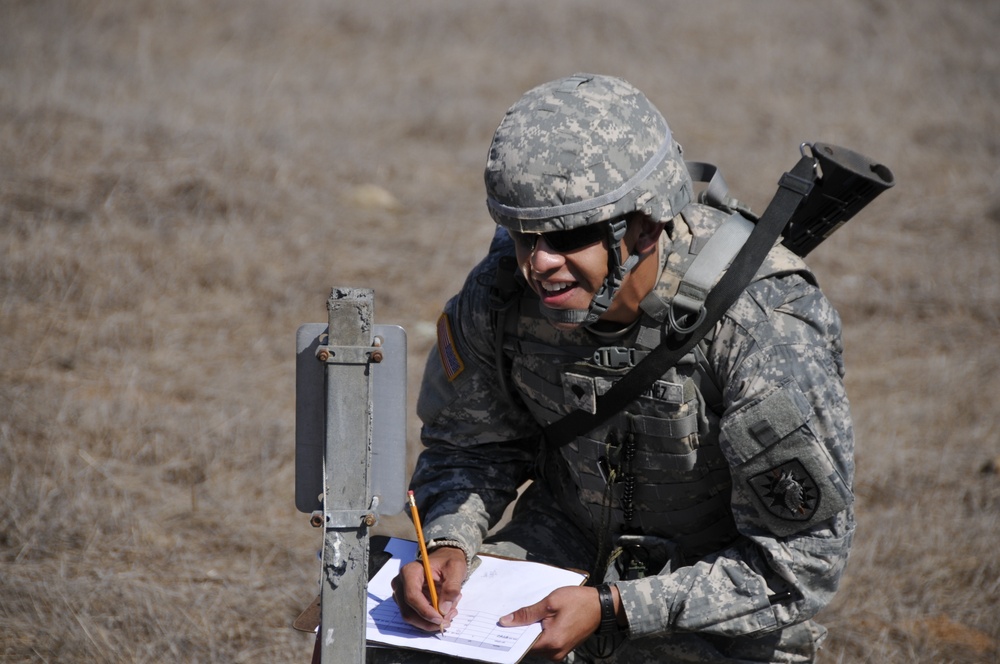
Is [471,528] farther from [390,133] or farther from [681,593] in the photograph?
[390,133]

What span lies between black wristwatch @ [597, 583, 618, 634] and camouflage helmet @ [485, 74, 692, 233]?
3.01 ft

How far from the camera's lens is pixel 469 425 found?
2973mm

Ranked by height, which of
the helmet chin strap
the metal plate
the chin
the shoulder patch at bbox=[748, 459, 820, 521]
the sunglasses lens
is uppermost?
the sunglasses lens

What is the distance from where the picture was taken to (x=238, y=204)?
7258mm

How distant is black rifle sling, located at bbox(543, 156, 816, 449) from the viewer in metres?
2.44

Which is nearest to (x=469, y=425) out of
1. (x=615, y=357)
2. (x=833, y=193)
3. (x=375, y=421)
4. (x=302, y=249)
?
(x=615, y=357)

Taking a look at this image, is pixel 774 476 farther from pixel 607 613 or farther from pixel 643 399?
pixel 607 613

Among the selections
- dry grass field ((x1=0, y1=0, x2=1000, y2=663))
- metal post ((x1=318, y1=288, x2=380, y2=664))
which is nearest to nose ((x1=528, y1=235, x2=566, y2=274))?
metal post ((x1=318, y1=288, x2=380, y2=664))

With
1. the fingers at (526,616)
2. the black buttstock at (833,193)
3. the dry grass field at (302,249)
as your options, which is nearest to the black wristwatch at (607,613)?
the fingers at (526,616)

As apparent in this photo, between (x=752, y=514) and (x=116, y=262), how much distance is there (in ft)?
16.0

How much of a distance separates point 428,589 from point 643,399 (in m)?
0.71

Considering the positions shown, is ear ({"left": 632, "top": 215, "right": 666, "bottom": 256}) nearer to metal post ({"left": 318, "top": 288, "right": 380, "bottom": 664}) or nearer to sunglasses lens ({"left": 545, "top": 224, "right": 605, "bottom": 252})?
sunglasses lens ({"left": 545, "top": 224, "right": 605, "bottom": 252})

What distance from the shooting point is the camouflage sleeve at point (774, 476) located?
2.42m

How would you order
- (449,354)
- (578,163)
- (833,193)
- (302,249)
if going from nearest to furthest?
(578,163) → (833,193) → (449,354) → (302,249)
